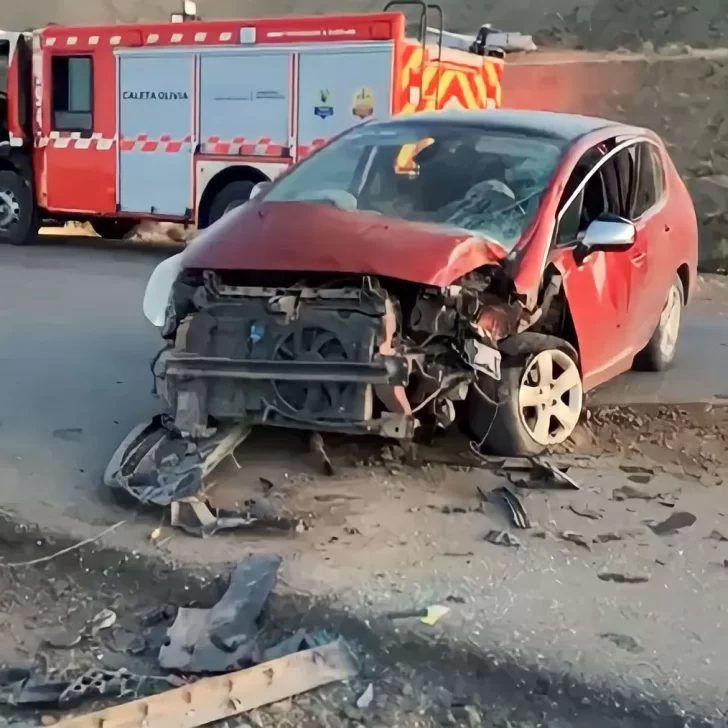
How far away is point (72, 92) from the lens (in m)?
13.9

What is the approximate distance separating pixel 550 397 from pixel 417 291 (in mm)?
1026

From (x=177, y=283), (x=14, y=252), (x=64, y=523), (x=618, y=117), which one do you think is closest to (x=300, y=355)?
(x=177, y=283)

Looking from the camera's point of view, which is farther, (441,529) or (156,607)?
(441,529)

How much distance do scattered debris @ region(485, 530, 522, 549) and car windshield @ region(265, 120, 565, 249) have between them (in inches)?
58.5

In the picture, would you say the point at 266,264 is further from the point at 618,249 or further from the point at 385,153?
the point at 618,249

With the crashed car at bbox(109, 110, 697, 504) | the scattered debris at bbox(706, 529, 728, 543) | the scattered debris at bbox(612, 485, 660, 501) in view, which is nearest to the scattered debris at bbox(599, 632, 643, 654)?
the scattered debris at bbox(706, 529, 728, 543)

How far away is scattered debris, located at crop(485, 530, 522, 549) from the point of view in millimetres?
4680

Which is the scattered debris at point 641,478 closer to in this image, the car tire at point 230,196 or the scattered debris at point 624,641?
the scattered debris at point 624,641

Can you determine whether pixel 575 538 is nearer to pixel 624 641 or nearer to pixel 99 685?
pixel 624 641

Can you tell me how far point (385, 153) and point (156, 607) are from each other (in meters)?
3.15

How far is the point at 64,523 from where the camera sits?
4852 millimetres

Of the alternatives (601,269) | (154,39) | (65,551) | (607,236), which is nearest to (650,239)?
(601,269)

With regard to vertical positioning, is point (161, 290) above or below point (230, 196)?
above

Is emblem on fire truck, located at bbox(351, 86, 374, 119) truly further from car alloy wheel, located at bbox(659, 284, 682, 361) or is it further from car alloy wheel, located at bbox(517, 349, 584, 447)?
car alloy wheel, located at bbox(517, 349, 584, 447)
